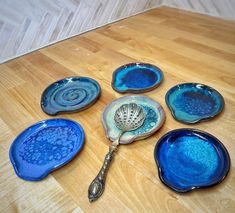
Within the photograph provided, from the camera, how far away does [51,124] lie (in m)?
0.55

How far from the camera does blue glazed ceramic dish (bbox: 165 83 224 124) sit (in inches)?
21.4

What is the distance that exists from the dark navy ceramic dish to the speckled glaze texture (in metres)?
0.07

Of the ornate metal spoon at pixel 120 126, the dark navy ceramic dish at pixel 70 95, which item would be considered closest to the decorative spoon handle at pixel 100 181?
the ornate metal spoon at pixel 120 126

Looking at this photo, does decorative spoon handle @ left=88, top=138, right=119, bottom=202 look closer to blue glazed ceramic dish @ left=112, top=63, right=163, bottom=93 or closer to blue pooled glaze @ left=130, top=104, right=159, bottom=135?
blue pooled glaze @ left=130, top=104, right=159, bottom=135

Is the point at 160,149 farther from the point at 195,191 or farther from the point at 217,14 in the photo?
the point at 217,14

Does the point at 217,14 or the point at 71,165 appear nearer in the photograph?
the point at 71,165

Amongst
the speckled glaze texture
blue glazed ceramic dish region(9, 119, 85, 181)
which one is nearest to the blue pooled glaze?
the speckled glaze texture

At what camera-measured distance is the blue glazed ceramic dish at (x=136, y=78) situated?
65 centimetres

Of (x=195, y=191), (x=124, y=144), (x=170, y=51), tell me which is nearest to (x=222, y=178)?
(x=195, y=191)

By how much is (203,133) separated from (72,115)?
31 centimetres

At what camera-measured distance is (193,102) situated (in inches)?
22.9

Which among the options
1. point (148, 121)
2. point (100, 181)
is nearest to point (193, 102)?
point (148, 121)

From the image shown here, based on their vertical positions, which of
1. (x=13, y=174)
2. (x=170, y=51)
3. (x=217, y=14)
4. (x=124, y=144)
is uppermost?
(x=217, y=14)

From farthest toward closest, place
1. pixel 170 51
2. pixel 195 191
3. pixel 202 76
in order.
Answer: pixel 170 51
pixel 202 76
pixel 195 191
